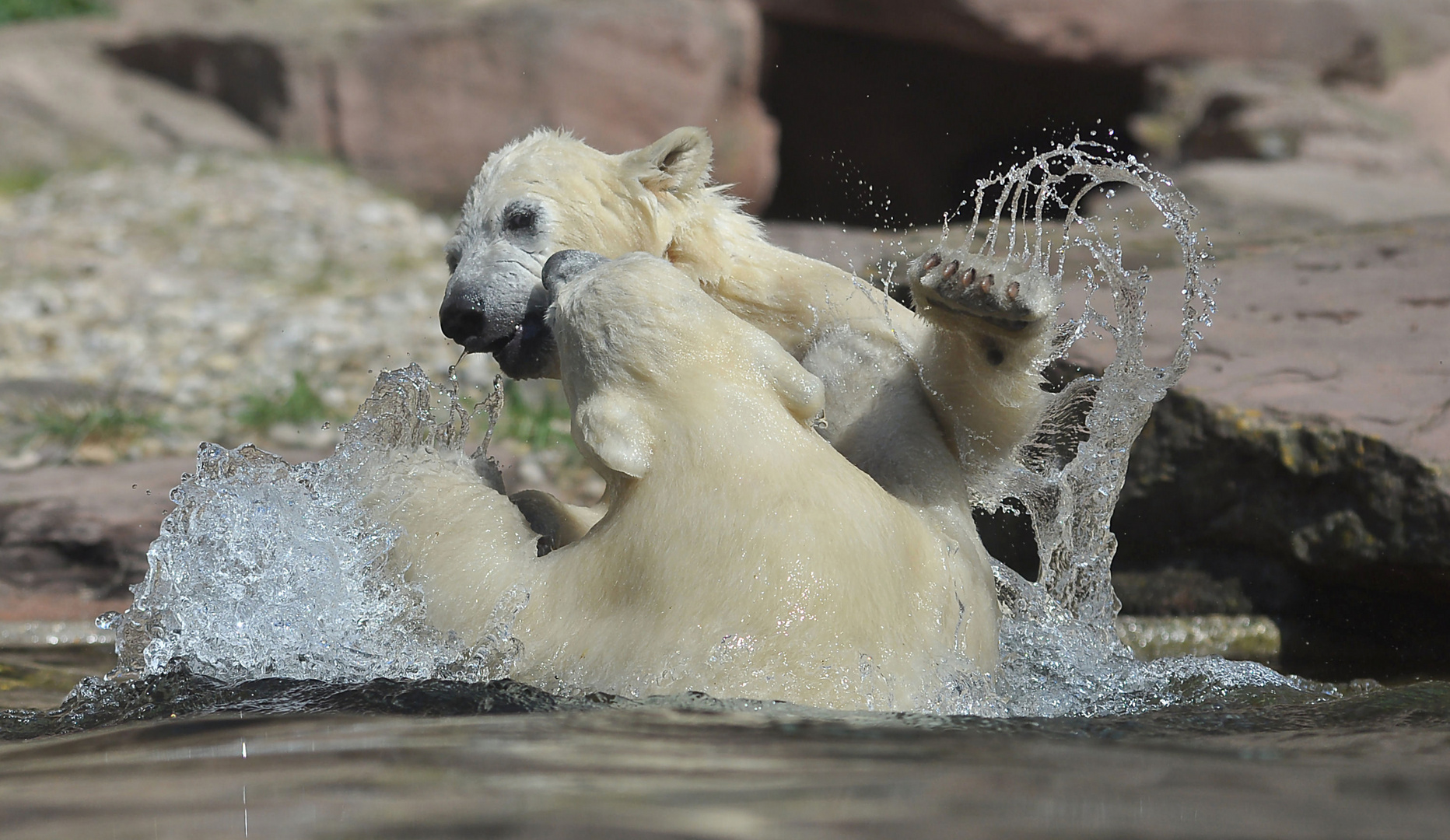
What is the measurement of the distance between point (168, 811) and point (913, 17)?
28.6 feet

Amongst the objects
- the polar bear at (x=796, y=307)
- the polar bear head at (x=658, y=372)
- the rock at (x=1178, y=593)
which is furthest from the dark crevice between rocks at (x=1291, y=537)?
the polar bear head at (x=658, y=372)

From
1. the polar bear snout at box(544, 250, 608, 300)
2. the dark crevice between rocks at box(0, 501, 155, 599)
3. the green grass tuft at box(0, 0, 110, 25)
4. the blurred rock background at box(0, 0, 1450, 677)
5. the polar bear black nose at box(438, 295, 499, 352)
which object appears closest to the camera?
the polar bear snout at box(544, 250, 608, 300)

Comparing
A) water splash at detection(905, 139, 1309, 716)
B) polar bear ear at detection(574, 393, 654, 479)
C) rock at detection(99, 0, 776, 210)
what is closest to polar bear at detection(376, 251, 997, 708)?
polar bear ear at detection(574, 393, 654, 479)

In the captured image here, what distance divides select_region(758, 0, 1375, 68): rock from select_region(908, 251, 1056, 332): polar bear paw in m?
7.48

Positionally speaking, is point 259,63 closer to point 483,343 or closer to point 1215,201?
point 1215,201

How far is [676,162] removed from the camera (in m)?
2.99

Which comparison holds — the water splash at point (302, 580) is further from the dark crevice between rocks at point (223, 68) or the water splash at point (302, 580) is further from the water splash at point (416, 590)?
the dark crevice between rocks at point (223, 68)

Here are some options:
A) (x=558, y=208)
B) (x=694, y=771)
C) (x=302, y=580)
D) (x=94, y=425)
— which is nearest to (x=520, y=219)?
(x=558, y=208)

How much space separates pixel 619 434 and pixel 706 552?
214 millimetres

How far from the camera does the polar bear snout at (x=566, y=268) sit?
2.30m

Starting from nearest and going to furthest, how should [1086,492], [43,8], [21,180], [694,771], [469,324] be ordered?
[694,771]
[469,324]
[1086,492]
[21,180]
[43,8]

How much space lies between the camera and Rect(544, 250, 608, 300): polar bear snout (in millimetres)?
2299

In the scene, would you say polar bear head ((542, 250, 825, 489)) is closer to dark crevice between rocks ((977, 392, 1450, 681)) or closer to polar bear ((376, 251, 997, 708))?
polar bear ((376, 251, 997, 708))

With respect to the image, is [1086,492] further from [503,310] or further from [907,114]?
[907,114]
